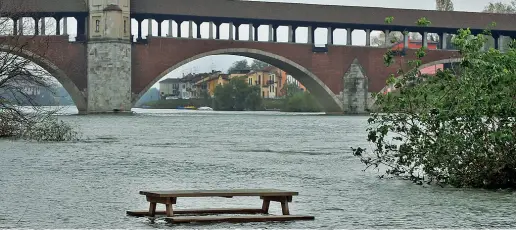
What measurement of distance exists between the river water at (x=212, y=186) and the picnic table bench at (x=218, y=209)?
0.52 ft

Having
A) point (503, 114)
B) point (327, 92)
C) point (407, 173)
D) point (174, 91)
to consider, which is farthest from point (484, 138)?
point (174, 91)

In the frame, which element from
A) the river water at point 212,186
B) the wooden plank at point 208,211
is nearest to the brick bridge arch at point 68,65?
the river water at point 212,186

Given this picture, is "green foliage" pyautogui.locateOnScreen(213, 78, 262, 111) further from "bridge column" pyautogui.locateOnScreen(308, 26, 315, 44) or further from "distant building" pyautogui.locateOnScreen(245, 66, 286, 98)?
"bridge column" pyautogui.locateOnScreen(308, 26, 315, 44)

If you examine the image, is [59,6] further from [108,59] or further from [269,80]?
[269,80]

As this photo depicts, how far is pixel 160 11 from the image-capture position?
58.2 metres

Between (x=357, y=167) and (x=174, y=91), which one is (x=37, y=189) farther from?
(x=174, y=91)

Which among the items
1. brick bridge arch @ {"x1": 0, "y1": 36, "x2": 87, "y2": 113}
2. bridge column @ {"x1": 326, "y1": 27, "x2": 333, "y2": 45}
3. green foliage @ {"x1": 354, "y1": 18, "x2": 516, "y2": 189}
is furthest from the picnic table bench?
bridge column @ {"x1": 326, "y1": 27, "x2": 333, "y2": 45}

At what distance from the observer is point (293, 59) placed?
204ft

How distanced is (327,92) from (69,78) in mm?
15714

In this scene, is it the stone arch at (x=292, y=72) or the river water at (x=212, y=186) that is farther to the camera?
the stone arch at (x=292, y=72)

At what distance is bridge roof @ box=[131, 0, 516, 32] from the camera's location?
→ 59.2 metres

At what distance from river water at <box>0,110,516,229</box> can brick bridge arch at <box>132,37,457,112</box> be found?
100.0 feet

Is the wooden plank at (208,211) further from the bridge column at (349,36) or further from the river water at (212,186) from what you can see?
the bridge column at (349,36)

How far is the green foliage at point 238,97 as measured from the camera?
307 feet
